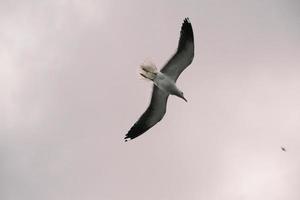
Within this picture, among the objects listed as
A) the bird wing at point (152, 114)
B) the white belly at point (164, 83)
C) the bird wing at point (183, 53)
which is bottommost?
the bird wing at point (152, 114)

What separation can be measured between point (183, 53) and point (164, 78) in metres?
1.97

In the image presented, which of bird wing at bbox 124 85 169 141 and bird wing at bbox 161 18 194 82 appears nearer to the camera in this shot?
bird wing at bbox 161 18 194 82

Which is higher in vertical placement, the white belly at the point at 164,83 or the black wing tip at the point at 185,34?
the black wing tip at the point at 185,34

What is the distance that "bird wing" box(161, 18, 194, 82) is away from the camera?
4441cm

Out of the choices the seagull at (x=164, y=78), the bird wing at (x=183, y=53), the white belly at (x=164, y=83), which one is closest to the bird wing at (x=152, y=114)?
the seagull at (x=164, y=78)

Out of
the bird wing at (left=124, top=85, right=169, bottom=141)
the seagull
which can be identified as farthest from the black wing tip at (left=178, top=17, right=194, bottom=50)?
the bird wing at (left=124, top=85, right=169, bottom=141)

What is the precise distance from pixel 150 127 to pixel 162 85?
3133mm

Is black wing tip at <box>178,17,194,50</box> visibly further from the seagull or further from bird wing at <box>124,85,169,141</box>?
bird wing at <box>124,85,169,141</box>

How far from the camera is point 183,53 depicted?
44500 millimetres

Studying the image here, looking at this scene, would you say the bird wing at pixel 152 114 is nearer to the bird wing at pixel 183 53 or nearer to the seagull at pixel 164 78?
the seagull at pixel 164 78

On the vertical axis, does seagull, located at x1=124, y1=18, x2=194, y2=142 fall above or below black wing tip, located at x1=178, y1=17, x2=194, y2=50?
below

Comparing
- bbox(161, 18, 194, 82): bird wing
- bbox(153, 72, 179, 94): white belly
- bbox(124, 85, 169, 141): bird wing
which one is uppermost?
bbox(161, 18, 194, 82): bird wing

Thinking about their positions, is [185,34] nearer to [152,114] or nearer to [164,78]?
[164,78]

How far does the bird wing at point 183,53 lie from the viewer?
4441 centimetres
